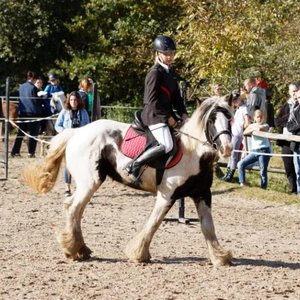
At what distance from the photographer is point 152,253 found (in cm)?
951

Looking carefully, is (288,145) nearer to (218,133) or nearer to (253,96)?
(253,96)

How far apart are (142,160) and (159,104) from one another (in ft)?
2.02

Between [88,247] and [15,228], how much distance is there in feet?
5.78

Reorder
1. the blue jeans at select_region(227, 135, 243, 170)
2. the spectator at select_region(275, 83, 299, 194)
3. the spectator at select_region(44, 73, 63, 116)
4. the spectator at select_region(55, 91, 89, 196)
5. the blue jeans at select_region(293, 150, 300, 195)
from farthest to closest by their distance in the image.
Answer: the spectator at select_region(44, 73, 63, 116) < the blue jeans at select_region(227, 135, 243, 170) < the spectator at select_region(275, 83, 299, 194) < the blue jeans at select_region(293, 150, 300, 195) < the spectator at select_region(55, 91, 89, 196)

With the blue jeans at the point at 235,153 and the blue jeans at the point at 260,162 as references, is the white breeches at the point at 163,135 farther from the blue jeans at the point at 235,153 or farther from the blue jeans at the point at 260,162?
the blue jeans at the point at 235,153

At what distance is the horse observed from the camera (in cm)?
882

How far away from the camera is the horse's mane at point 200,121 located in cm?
882

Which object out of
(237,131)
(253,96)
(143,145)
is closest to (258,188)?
(237,131)

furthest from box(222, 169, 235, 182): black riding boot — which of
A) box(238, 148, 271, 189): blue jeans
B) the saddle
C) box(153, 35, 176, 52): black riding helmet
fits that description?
box(153, 35, 176, 52): black riding helmet

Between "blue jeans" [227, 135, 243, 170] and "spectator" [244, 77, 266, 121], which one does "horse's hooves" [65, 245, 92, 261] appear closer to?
"blue jeans" [227, 135, 243, 170]

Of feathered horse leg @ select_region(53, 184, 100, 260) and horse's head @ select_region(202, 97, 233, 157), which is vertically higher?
horse's head @ select_region(202, 97, 233, 157)

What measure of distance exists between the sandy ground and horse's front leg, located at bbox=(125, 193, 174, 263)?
12 cm

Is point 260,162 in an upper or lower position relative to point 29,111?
lower

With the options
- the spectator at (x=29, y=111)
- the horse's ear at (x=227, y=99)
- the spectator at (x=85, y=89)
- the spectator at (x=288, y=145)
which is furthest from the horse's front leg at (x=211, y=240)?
the spectator at (x=29, y=111)
